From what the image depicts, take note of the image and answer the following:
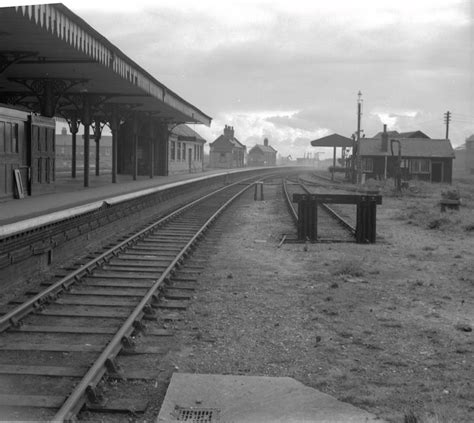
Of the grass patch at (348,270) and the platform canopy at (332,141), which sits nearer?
the grass patch at (348,270)

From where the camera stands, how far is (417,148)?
48438mm

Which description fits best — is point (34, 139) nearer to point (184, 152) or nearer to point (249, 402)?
point (249, 402)

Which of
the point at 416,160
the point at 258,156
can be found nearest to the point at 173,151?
the point at 416,160

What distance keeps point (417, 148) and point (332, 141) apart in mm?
7164

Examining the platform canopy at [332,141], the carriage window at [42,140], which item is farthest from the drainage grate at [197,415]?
the platform canopy at [332,141]

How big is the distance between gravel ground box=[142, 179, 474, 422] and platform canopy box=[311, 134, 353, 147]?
35.9 metres

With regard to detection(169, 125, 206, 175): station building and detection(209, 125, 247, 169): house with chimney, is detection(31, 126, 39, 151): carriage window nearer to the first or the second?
detection(169, 125, 206, 175): station building

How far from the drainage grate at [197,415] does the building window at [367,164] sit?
1813 inches

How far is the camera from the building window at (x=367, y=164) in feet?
159

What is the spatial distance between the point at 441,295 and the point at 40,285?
5.38 metres

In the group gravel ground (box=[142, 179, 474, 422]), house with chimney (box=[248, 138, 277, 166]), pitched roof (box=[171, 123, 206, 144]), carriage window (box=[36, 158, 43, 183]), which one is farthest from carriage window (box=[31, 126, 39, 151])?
house with chimney (box=[248, 138, 277, 166])

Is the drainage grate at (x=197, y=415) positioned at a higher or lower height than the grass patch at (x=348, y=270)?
lower

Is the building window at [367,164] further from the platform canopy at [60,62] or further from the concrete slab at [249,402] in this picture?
the concrete slab at [249,402]

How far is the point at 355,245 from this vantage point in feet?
40.9
